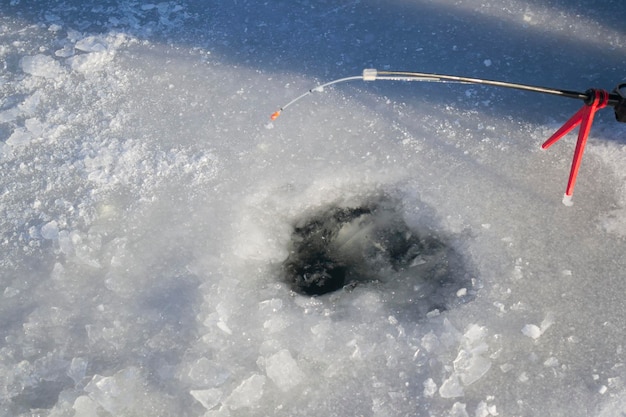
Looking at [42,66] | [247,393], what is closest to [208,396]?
[247,393]

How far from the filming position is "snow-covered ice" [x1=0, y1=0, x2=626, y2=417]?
5.81ft

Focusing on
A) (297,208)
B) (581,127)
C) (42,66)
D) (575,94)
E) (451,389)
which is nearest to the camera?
(451,389)

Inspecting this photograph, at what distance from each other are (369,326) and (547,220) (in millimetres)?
737

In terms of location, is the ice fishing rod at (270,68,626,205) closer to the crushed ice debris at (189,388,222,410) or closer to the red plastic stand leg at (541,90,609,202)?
the red plastic stand leg at (541,90,609,202)

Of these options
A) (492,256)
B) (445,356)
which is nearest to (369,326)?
(445,356)

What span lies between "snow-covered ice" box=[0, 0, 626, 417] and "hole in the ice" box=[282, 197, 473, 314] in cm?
1

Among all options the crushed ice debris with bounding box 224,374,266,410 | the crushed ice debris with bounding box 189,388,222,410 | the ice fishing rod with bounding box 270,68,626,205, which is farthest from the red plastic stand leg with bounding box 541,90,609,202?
the crushed ice debris with bounding box 189,388,222,410

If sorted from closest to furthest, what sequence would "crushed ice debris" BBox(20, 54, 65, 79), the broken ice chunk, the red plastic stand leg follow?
the broken ice chunk → the red plastic stand leg → "crushed ice debris" BBox(20, 54, 65, 79)

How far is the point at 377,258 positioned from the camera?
6.59 ft

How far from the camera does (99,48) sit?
2.63 metres

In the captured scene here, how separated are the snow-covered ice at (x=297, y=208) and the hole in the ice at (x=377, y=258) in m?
0.01

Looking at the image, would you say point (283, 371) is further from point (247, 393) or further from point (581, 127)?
point (581, 127)

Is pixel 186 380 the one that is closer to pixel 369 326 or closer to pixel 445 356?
pixel 369 326

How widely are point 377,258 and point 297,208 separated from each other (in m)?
0.34
